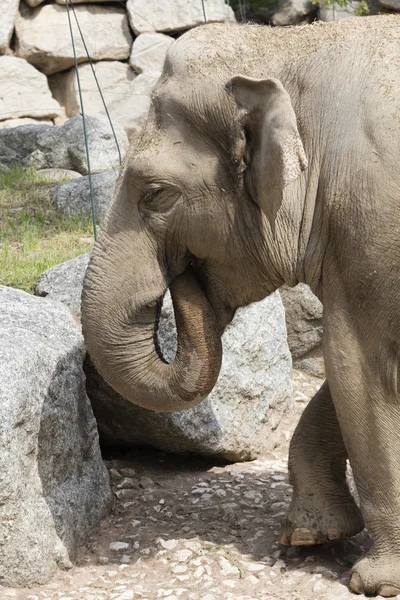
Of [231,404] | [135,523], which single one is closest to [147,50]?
[231,404]

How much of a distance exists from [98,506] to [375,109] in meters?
2.05

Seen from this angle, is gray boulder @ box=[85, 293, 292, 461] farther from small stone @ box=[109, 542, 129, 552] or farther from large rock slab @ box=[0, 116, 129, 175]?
large rock slab @ box=[0, 116, 129, 175]

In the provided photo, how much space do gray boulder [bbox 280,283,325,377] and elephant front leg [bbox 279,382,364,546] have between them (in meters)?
1.86

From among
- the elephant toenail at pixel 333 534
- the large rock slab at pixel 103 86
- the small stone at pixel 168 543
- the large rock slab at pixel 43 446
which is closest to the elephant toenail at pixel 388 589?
the elephant toenail at pixel 333 534

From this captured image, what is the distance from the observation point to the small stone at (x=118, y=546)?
4191 millimetres

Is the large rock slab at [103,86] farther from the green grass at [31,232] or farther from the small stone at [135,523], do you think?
the small stone at [135,523]

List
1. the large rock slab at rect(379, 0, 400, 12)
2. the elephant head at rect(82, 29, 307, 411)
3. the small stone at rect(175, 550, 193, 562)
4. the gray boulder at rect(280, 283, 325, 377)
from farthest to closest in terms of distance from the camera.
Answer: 1. the large rock slab at rect(379, 0, 400, 12)
2. the gray boulder at rect(280, 283, 325, 377)
3. the small stone at rect(175, 550, 193, 562)
4. the elephant head at rect(82, 29, 307, 411)

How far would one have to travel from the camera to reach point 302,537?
390 cm

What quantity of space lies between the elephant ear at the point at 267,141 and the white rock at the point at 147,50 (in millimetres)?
9543

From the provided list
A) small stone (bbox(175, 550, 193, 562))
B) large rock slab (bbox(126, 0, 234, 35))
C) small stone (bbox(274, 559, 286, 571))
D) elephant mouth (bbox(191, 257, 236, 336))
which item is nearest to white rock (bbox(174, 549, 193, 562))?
small stone (bbox(175, 550, 193, 562))

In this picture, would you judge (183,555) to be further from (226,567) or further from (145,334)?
(145,334)

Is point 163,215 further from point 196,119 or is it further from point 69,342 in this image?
point 69,342

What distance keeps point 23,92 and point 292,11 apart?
339 cm

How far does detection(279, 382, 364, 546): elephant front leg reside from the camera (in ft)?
12.9
